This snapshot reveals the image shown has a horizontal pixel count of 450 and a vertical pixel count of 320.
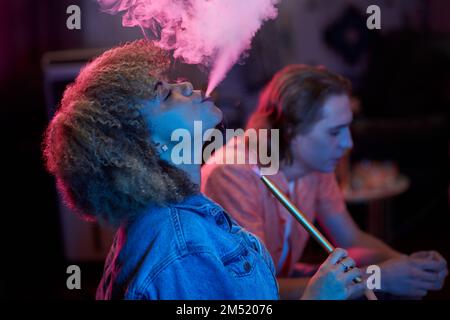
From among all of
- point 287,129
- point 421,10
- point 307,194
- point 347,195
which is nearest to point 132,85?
point 287,129

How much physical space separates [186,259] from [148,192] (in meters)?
0.20

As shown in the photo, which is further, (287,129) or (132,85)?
(287,129)

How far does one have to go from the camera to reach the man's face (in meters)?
2.21

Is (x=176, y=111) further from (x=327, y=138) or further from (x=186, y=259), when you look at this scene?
(x=327, y=138)

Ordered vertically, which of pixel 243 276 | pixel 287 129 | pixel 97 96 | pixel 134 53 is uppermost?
pixel 134 53

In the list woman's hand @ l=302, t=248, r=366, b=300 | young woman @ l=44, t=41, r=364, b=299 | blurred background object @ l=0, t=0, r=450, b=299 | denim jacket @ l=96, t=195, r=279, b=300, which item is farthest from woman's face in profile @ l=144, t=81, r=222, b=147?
blurred background object @ l=0, t=0, r=450, b=299

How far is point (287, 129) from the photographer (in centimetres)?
227

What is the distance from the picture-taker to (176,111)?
1.48 metres

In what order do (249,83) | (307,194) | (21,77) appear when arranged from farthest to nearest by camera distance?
(249,83) < (21,77) < (307,194)

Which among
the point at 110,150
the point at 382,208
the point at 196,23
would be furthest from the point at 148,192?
the point at 382,208

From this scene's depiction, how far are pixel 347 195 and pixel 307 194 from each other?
71.4 inches

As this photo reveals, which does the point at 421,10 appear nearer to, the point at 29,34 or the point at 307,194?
the point at 29,34

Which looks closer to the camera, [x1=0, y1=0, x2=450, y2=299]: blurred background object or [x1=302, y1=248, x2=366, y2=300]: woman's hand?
[x1=302, y1=248, x2=366, y2=300]: woman's hand

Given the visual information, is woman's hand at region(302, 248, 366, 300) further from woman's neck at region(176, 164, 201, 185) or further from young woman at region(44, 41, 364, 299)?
woman's neck at region(176, 164, 201, 185)
